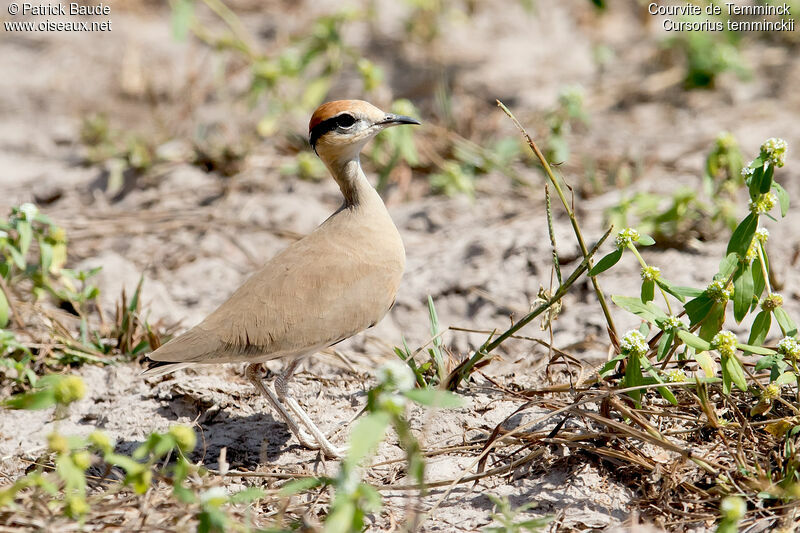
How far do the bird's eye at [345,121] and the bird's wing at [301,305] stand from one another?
0.55 metres

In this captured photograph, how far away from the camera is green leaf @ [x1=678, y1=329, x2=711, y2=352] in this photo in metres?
2.62

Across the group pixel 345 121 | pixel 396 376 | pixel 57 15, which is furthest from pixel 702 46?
pixel 57 15

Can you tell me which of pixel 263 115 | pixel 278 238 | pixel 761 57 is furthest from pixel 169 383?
pixel 761 57

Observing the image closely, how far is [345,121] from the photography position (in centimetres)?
374

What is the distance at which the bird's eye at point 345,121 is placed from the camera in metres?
3.73

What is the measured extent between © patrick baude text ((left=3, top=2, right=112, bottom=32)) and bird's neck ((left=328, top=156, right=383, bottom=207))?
4206 millimetres

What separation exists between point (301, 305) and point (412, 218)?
7.20 feet

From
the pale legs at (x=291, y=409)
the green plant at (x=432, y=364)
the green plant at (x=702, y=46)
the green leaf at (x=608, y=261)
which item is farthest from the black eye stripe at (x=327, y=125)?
the green plant at (x=702, y=46)

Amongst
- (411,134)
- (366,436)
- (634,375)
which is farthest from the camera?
(411,134)

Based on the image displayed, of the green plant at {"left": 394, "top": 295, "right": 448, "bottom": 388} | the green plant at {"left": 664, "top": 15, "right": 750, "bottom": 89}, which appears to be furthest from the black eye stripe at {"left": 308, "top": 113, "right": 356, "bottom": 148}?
the green plant at {"left": 664, "top": 15, "right": 750, "bottom": 89}

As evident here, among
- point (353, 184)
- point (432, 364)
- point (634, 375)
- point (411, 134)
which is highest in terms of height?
point (411, 134)

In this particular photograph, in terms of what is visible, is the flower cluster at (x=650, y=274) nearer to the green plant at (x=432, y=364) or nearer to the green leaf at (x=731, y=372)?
the green leaf at (x=731, y=372)

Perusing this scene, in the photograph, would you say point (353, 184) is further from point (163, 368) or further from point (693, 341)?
point (693, 341)

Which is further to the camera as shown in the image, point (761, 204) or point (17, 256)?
point (17, 256)
